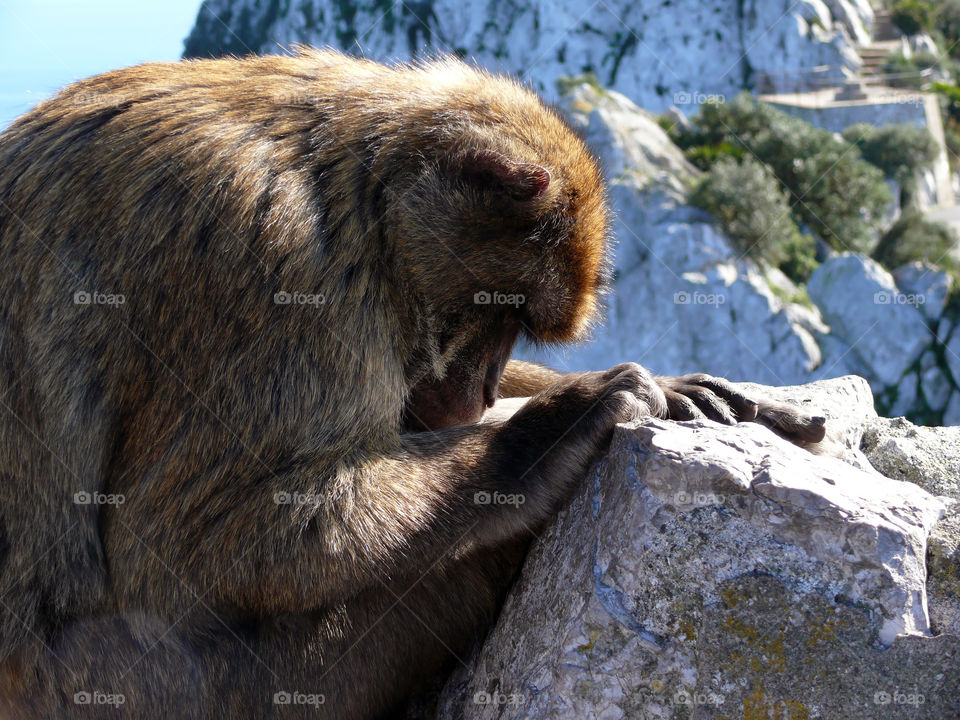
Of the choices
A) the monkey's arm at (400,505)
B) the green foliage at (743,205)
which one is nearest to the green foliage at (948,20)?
the green foliage at (743,205)

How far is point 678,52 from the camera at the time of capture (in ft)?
154

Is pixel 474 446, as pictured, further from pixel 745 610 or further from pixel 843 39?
pixel 843 39

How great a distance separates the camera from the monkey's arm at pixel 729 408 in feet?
10.3

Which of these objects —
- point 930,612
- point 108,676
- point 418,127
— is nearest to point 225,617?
point 108,676

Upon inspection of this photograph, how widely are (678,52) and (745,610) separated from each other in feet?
159

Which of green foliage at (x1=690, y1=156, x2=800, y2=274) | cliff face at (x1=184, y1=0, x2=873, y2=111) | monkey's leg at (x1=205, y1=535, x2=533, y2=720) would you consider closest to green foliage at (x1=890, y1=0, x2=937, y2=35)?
cliff face at (x1=184, y1=0, x2=873, y2=111)

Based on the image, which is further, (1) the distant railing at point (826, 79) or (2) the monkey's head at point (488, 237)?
(1) the distant railing at point (826, 79)

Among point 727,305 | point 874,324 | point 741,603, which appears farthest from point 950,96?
point 741,603

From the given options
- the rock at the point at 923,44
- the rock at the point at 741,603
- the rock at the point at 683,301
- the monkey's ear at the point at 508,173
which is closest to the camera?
the rock at the point at 741,603

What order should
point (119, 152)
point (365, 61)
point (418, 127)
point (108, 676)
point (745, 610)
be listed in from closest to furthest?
point (745, 610), point (108, 676), point (119, 152), point (418, 127), point (365, 61)

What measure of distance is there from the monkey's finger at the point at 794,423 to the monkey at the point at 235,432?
1.56 feet

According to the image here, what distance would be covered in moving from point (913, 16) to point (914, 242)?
22.1 metres

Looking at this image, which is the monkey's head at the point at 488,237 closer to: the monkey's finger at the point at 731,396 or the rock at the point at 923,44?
the monkey's finger at the point at 731,396

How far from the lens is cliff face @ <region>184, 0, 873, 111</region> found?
151 ft
